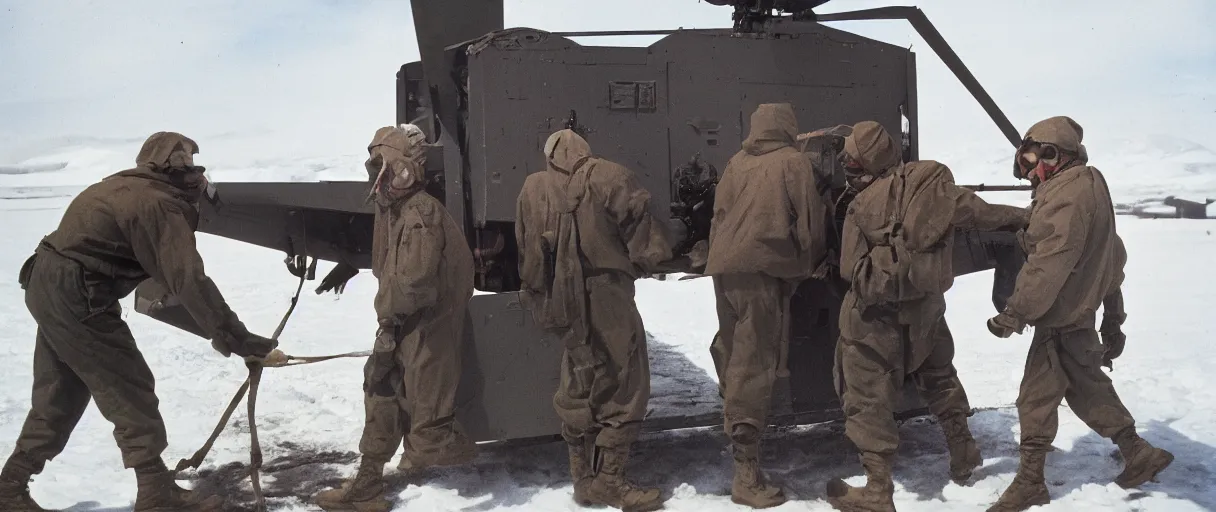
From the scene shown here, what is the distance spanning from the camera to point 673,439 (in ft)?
18.7

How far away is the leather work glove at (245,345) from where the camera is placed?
4309mm

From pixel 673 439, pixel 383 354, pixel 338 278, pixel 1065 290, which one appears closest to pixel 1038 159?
pixel 1065 290

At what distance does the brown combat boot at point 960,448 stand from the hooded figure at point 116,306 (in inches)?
120

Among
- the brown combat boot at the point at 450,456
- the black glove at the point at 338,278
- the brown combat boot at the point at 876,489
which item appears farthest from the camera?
the black glove at the point at 338,278

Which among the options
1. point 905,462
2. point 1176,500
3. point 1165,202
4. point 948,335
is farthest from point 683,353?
point 1165,202

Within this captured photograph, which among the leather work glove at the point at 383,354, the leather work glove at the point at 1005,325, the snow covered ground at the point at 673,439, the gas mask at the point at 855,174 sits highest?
the gas mask at the point at 855,174

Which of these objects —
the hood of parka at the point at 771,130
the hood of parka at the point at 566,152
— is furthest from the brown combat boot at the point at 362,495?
the hood of parka at the point at 771,130

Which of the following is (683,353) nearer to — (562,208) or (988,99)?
(988,99)

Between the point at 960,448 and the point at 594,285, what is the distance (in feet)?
6.09

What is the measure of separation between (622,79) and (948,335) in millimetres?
1944

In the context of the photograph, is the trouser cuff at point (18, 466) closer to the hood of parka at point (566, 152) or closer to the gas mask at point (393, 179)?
the gas mask at point (393, 179)

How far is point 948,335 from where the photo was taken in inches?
185

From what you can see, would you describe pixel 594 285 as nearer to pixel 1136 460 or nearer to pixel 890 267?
pixel 890 267

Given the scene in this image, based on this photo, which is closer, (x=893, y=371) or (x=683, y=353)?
(x=893, y=371)
